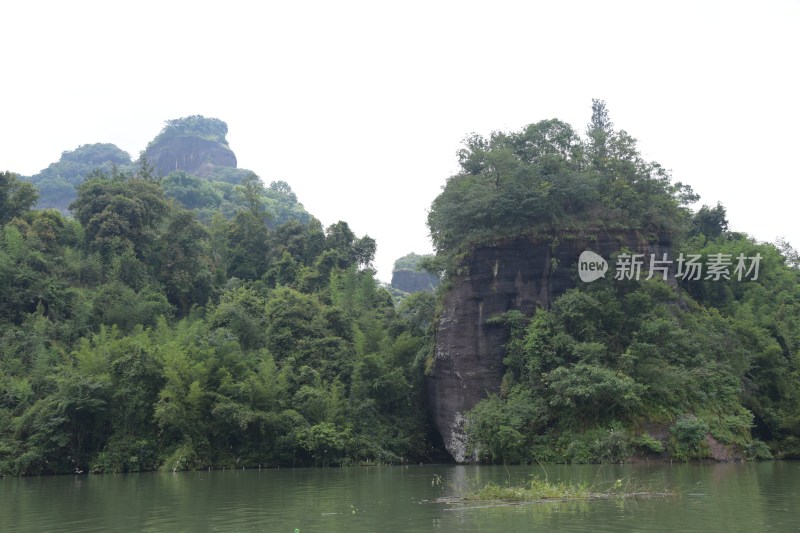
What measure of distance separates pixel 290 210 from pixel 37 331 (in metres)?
56.1

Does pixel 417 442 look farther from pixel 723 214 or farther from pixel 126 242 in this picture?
pixel 723 214

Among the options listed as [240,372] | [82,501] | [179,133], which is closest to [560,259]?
[240,372]

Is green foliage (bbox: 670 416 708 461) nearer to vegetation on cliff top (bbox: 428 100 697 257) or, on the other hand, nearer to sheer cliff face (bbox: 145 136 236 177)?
vegetation on cliff top (bbox: 428 100 697 257)

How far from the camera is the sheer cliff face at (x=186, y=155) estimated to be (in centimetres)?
11362

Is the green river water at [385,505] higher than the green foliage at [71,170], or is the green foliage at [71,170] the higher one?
the green foliage at [71,170]

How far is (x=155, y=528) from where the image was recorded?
10.9m

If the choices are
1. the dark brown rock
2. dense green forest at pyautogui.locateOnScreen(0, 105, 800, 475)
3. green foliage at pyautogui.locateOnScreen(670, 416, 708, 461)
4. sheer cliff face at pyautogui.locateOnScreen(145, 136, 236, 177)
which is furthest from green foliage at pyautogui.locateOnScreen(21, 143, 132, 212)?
green foliage at pyautogui.locateOnScreen(670, 416, 708, 461)

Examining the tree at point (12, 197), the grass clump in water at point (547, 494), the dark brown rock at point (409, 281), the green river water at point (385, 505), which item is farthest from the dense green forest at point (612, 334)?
the dark brown rock at point (409, 281)

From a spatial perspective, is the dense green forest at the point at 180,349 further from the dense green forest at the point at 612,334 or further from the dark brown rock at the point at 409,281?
the dark brown rock at the point at 409,281

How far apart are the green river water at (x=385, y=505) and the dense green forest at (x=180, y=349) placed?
4156 mm

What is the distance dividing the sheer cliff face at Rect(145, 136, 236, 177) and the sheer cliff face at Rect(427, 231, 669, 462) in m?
90.2

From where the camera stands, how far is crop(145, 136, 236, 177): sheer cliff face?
114 metres

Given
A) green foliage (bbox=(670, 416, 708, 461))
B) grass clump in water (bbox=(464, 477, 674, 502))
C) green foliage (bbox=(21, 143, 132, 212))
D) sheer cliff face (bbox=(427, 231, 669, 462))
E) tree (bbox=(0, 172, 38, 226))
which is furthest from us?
green foliage (bbox=(21, 143, 132, 212))

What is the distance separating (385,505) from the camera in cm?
1348
